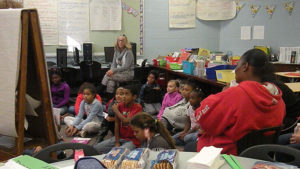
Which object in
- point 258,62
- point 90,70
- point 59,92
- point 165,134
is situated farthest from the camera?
Answer: point 90,70

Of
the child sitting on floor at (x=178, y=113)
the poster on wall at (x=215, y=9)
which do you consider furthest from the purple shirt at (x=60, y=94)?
the poster on wall at (x=215, y=9)

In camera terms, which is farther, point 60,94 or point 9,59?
point 60,94

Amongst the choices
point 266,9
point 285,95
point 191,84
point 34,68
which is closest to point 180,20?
point 266,9

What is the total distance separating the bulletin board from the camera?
5.71 m

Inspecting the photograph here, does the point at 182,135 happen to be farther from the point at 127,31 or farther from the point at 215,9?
the point at 215,9

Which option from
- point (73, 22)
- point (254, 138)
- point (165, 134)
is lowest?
point (165, 134)

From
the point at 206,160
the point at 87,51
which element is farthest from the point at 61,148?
the point at 87,51

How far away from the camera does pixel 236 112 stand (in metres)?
1.45

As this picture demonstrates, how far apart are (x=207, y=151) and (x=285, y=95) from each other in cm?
137

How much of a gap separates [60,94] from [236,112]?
10.9ft

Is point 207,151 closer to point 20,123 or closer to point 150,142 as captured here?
point 20,123

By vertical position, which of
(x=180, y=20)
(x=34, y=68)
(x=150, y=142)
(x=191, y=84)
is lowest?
(x=150, y=142)

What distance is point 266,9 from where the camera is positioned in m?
5.02

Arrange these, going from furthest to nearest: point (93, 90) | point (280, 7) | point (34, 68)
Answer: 1. point (280, 7)
2. point (93, 90)
3. point (34, 68)
